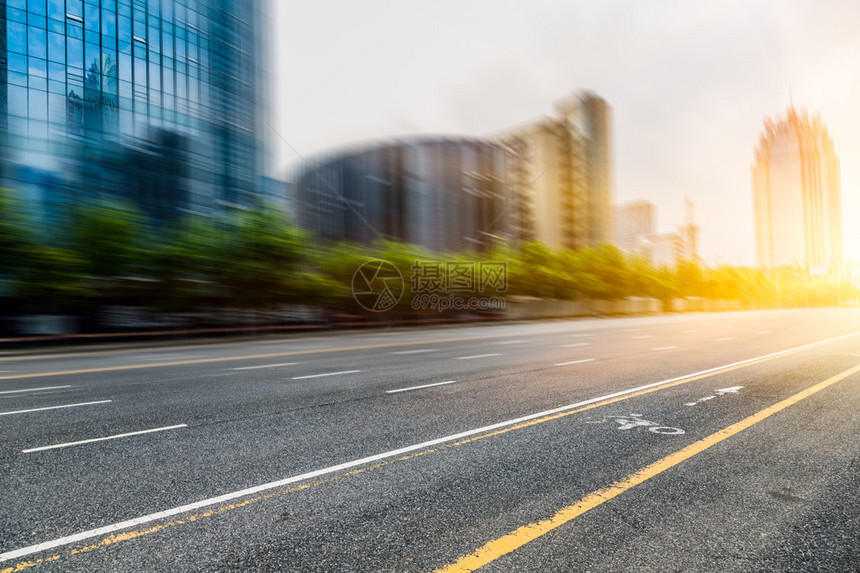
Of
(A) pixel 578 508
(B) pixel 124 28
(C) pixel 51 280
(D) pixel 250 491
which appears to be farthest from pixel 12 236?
(B) pixel 124 28

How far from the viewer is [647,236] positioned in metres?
162

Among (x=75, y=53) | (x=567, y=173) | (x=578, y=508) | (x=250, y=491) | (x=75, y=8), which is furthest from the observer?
(x=567, y=173)

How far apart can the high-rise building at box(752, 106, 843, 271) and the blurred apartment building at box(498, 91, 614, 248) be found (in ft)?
267

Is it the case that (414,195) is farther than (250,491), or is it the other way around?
(414,195)

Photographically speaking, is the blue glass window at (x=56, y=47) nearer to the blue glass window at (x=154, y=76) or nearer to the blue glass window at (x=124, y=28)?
the blue glass window at (x=124, y=28)

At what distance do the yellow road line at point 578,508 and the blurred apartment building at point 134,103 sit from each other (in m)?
38.7

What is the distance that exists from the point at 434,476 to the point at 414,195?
231 feet

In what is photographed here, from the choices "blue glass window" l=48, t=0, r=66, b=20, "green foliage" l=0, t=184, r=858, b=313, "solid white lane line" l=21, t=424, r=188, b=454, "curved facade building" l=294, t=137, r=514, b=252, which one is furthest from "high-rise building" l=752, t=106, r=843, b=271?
"solid white lane line" l=21, t=424, r=188, b=454

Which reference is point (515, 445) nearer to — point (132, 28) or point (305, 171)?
point (132, 28)

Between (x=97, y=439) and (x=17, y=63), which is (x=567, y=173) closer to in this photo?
(x=17, y=63)

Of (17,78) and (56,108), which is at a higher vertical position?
(17,78)

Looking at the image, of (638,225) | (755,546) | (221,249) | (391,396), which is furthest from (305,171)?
(638,225)

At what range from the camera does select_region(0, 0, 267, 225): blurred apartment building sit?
3812cm

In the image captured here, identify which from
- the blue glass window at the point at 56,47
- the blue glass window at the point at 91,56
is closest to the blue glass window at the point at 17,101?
the blue glass window at the point at 56,47
